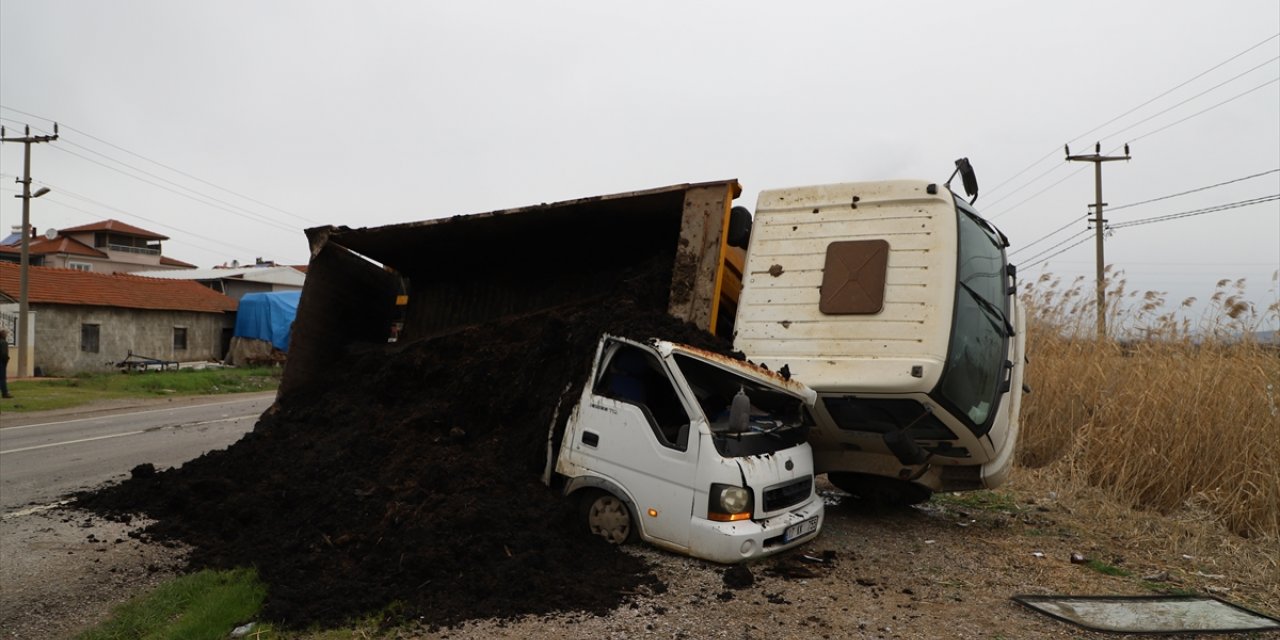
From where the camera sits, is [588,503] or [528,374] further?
[528,374]

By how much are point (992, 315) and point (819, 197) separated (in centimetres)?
157

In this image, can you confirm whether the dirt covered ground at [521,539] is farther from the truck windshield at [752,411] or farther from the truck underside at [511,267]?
the truck underside at [511,267]

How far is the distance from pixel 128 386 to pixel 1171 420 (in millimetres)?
23748

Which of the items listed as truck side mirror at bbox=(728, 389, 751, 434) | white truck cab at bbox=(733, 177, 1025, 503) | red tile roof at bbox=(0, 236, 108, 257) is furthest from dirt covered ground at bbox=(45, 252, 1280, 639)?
red tile roof at bbox=(0, 236, 108, 257)

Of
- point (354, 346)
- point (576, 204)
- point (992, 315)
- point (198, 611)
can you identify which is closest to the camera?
point (198, 611)

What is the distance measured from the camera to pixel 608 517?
5305 mm

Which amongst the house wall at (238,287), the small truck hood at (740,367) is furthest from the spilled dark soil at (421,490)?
the house wall at (238,287)

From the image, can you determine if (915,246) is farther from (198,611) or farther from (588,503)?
(198,611)

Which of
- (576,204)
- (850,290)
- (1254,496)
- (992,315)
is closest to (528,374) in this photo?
(576,204)

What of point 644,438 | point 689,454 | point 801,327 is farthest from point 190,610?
point 801,327

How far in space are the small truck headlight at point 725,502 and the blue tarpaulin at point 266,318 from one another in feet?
96.4

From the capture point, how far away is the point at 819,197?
21.1 ft

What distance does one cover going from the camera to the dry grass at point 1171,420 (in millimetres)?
6723

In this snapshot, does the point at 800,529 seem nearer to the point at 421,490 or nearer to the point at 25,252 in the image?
the point at 421,490
